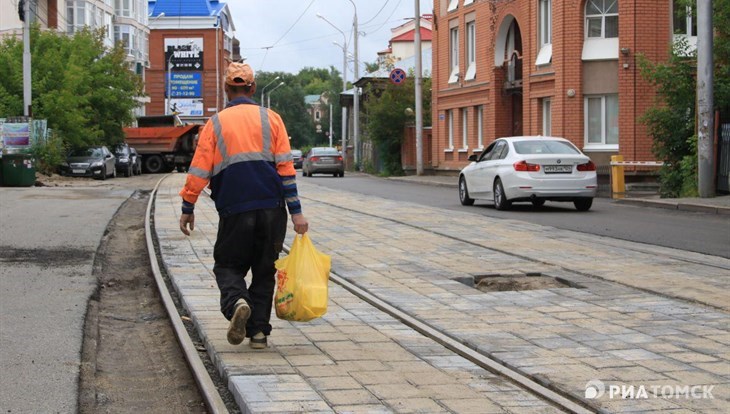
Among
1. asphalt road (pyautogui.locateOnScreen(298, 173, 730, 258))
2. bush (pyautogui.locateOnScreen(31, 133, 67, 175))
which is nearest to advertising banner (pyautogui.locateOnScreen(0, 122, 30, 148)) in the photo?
bush (pyautogui.locateOnScreen(31, 133, 67, 175))

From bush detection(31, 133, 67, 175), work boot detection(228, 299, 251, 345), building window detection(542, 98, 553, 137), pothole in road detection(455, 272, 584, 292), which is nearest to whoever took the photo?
work boot detection(228, 299, 251, 345)

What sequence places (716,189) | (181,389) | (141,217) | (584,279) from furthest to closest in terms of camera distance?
1. (716,189)
2. (141,217)
3. (584,279)
4. (181,389)

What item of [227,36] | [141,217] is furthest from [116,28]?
[141,217]

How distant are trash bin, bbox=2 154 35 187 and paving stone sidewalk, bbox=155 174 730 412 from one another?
21.1 metres

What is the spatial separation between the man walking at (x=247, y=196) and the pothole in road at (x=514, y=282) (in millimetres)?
3469

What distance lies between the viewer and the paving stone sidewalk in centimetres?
564

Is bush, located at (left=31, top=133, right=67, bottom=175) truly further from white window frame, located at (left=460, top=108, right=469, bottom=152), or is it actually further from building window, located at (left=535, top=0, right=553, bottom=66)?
building window, located at (left=535, top=0, right=553, bottom=66)

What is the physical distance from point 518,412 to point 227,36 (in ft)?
419

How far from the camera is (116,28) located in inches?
3268

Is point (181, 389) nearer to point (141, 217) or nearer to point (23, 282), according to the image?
point (23, 282)

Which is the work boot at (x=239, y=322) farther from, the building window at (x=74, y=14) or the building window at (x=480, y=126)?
the building window at (x=74, y=14)

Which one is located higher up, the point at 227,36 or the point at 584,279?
the point at 227,36

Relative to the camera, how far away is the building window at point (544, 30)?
35.0 m

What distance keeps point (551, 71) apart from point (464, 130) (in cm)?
1077
